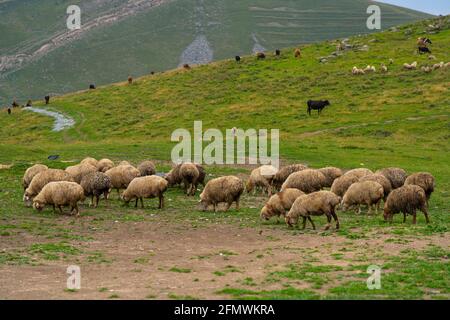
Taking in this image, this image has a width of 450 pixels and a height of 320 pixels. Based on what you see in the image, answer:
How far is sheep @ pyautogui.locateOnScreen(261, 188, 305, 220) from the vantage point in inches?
910

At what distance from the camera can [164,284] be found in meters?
14.3

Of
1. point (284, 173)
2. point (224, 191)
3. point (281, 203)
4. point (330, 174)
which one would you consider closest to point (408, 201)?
point (281, 203)

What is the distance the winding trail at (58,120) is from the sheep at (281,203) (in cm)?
4941

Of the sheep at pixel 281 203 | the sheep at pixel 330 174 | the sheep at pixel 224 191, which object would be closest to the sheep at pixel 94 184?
the sheep at pixel 224 191

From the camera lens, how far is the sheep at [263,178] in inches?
1212

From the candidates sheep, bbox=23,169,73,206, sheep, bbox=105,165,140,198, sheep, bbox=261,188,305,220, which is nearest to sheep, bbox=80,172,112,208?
sheep, bbox=23,169,73,206

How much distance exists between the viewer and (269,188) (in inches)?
1215

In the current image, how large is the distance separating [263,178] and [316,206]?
31.4 feet

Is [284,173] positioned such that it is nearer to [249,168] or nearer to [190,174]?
[190,174]

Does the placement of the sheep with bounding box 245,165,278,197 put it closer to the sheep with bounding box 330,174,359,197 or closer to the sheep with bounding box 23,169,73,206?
the sheep with bounding box 330,174,359,197

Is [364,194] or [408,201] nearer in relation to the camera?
[408,201]

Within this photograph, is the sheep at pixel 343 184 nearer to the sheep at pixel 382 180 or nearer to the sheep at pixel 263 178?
the sheep at pixel 382 180
